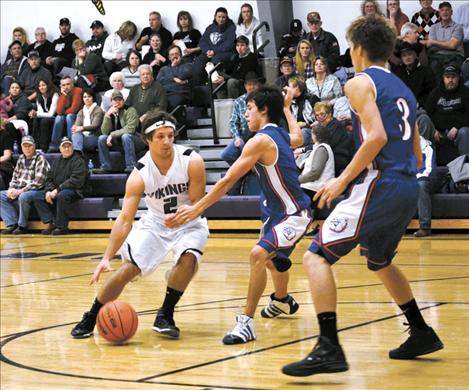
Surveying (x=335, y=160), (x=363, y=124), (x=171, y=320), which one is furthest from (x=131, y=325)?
(x=335, y=160)

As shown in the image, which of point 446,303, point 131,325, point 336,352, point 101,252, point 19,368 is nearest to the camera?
point 336,352

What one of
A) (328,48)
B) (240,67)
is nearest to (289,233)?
(328,48)

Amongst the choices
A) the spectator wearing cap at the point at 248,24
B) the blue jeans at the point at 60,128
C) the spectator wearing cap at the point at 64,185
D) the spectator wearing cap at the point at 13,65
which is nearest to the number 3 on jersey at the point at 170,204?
the spectator wearing cap at the point at 64,185

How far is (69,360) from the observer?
5.41 m

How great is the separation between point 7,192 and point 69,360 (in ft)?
31.4

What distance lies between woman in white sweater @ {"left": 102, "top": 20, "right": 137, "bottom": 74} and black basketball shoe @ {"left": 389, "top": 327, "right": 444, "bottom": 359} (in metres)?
12.5

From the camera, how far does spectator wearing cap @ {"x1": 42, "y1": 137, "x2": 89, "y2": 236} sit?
46.1 ft

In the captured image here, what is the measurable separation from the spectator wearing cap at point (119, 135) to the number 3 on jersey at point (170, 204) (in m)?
7.93

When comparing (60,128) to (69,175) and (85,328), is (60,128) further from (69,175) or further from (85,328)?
(85,328)

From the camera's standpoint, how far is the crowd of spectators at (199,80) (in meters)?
12.5

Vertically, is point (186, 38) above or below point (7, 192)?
above

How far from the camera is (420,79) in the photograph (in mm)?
13016

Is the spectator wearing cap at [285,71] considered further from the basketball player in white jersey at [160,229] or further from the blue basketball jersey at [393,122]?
the blue basketball jersey at [393,122]

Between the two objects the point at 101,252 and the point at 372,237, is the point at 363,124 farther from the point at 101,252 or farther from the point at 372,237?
the point at 101,252
